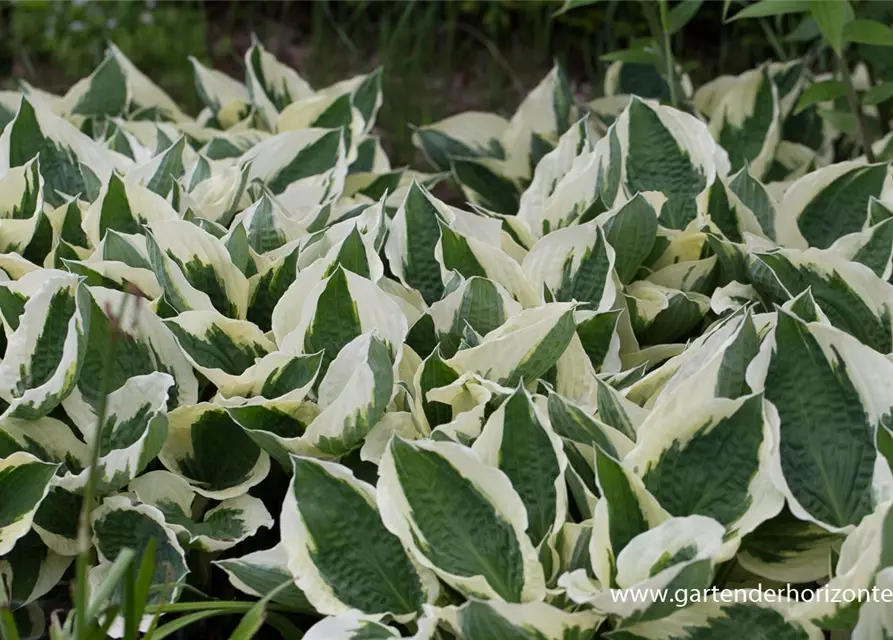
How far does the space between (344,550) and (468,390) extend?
0.21 metres

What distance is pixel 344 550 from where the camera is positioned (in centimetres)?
85

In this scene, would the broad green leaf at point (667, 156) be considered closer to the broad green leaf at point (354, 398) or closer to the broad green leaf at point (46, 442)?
the broad green leaf at point (354, 398)

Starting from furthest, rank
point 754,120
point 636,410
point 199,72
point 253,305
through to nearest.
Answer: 1. point 199,72
2. point 754,120
3. point 253,305
4. point 636,410

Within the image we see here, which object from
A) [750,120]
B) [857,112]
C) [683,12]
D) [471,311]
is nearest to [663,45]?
[683,12]

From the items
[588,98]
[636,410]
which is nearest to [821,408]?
[636,410]

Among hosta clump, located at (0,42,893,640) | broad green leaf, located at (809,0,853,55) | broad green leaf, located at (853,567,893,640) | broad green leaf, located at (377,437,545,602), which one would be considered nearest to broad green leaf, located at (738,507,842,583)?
hosta clump, located at (0,42,893,640)

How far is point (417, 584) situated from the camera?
0.84m

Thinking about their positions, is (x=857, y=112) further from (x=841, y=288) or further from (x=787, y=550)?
(x=787, y=550)

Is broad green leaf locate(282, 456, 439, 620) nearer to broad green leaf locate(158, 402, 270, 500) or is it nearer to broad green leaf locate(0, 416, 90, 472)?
broad green leaf locate(158, 402, 270, 500)

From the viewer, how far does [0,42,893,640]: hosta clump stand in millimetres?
812

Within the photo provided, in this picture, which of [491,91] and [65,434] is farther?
[491,91]

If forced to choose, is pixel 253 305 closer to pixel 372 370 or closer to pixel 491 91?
pixel 372 370

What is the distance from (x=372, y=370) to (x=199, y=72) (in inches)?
46.9

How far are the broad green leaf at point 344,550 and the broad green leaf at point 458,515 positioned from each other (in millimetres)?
36
